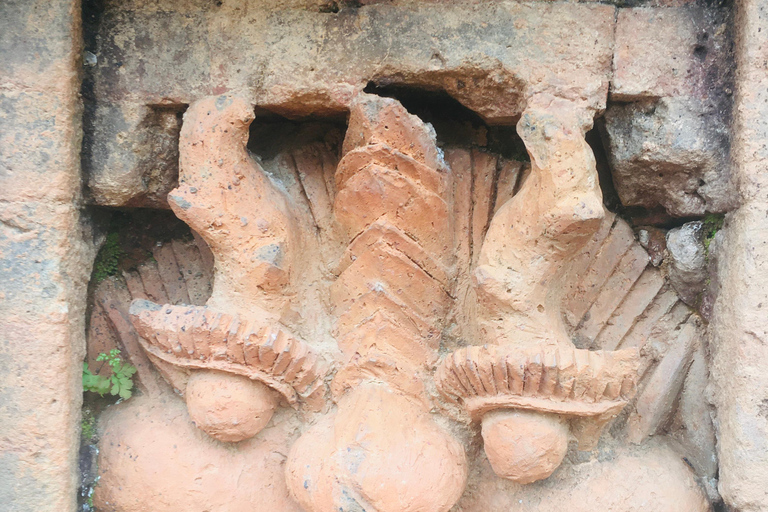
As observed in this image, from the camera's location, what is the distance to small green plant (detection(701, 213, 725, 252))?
2398mm

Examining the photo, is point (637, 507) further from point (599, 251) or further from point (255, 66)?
point (255, 66)

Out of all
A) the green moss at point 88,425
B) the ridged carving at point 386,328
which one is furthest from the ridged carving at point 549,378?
the green moss at point 88,425

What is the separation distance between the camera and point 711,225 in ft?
7.99

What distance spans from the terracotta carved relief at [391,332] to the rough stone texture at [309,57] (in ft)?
0.37

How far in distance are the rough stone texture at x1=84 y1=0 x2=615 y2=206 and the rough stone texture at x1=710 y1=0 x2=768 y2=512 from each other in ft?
1.38

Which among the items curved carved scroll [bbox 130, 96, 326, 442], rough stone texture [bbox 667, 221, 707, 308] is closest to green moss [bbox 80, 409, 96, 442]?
curved carved scroll [bbox 130, 96, 326, 442]

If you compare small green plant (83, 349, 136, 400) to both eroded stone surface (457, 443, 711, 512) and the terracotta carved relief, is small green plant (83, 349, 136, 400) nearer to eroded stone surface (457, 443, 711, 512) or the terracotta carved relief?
the terracotta carved relief

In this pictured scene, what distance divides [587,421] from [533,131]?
37.6 inches

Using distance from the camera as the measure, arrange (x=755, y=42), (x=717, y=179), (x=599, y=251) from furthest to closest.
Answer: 1. (x=599, y=251)
2. (x=717, y=179)
3. (x=755, y=42)

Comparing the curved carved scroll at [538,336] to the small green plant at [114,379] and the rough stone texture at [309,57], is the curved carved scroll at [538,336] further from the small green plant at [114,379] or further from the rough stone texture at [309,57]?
the small green plant at [114,379]

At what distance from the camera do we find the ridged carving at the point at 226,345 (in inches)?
89.9

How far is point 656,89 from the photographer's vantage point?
7.62 ft

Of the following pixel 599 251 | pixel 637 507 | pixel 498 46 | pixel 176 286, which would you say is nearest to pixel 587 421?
pixel 637 507

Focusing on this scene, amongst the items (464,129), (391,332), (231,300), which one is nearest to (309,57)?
(464,129)
